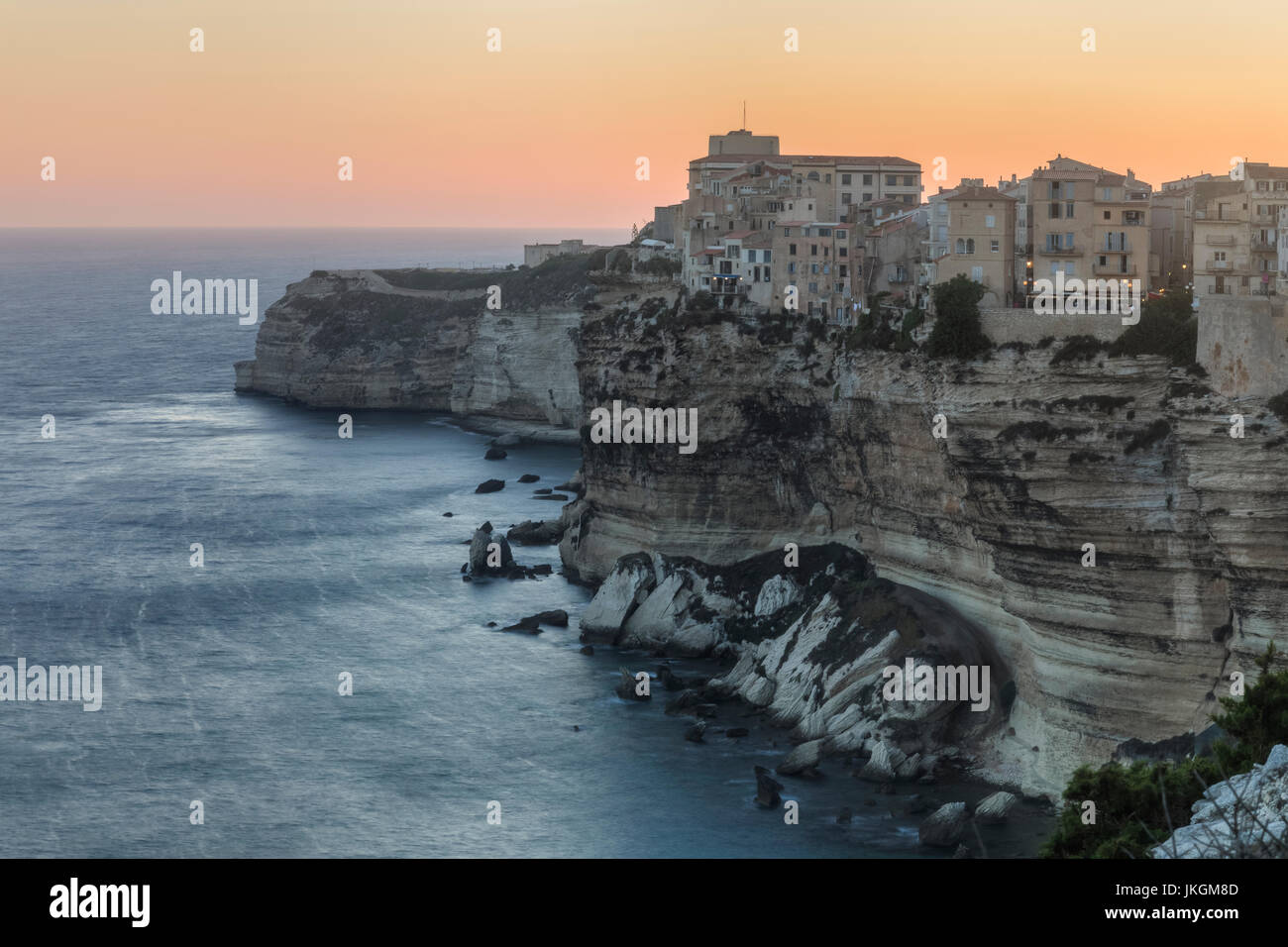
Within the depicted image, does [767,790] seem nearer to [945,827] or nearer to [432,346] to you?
[945,827]

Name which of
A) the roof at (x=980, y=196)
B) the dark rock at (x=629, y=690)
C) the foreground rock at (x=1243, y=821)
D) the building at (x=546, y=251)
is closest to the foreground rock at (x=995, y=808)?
the dark rock at (x=629, y=690)

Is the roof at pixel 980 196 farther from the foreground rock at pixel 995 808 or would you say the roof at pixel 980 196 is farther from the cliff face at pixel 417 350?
the cliff face at pixel 417 350

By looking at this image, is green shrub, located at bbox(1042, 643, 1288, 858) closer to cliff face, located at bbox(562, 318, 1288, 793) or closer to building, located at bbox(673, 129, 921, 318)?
cliff face, located at bbox(562, 318, 1288, 793)

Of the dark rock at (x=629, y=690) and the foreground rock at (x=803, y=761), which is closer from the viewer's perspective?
the foreground rock at (x=803, y=761)
